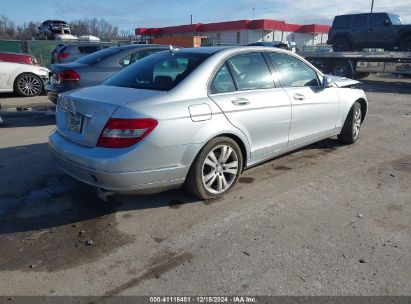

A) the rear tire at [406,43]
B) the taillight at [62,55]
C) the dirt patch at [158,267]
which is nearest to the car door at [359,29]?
the rear tire at [406,43]

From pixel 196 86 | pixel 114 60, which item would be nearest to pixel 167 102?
pixel 196 86

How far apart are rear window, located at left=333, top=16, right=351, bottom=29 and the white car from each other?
50.7 ft

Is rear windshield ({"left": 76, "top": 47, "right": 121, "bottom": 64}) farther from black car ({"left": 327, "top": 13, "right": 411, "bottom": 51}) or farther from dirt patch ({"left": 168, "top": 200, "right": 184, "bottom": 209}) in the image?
black car ({"left": 327, "top": 13, "right": 411, "bottom": 51})

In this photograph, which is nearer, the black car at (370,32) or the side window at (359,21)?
the black car at (370,32)

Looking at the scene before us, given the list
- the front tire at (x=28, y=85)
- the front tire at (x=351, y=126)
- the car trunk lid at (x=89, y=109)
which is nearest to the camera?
Answer: the car trunk lid at (x=89, y=109)

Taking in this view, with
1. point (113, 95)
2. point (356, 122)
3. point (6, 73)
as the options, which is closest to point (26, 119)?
point (6, 73)

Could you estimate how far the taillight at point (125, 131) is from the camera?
3326 mm

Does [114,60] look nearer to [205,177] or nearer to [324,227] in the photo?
[205,177]

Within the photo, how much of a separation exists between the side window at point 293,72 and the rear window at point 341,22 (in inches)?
655

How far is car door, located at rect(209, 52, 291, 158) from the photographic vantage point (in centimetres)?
403

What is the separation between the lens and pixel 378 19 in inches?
731

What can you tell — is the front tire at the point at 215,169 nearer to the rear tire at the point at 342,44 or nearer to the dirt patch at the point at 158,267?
the dirt patch at the point at 158,267

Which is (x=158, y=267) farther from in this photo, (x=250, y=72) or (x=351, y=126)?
(x=351, y=126)

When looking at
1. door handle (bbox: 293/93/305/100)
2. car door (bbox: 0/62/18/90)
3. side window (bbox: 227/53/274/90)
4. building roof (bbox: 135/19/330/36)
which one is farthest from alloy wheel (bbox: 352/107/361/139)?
building roof (bbox: 135/19/330/36)
